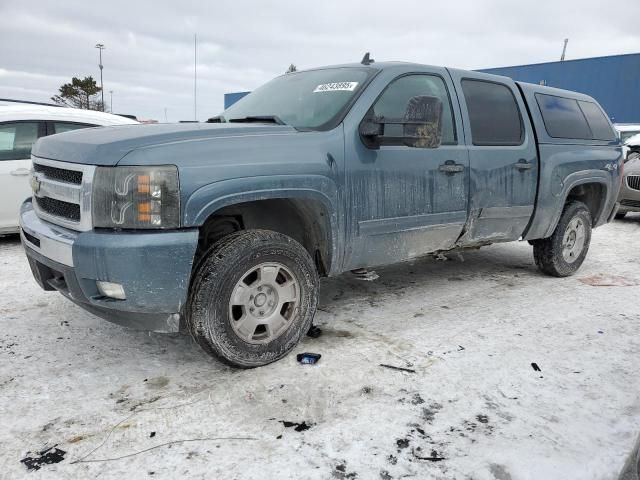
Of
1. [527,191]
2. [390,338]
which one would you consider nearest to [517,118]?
[527,191]

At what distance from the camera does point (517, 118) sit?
14.7ft

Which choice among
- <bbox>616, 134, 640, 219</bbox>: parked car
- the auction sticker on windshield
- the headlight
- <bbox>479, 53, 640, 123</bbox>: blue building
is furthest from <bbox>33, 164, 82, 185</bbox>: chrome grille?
<bbox>479, 53, 640, 123</bbox>: blue building

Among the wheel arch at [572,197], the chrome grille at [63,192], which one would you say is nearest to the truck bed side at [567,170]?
the wheel arch at [572,197]

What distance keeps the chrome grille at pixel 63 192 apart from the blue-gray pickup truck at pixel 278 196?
0.01m

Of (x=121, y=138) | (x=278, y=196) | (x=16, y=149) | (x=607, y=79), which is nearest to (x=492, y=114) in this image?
(x=278, y=196)

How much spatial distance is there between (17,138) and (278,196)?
4.29 meters

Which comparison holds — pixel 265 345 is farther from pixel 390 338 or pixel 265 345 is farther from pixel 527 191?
pixel 527 191

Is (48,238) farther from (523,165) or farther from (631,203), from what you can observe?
(631,203)

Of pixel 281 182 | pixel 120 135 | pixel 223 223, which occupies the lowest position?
pixel 223 223

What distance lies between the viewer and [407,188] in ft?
11.6

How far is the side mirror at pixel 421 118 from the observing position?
3195 mm

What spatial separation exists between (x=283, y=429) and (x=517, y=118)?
342 cm

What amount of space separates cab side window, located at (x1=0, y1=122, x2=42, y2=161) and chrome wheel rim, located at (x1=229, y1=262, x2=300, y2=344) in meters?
4.16

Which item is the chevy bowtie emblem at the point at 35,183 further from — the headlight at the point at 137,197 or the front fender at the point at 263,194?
the front fender at the point at 263,194
